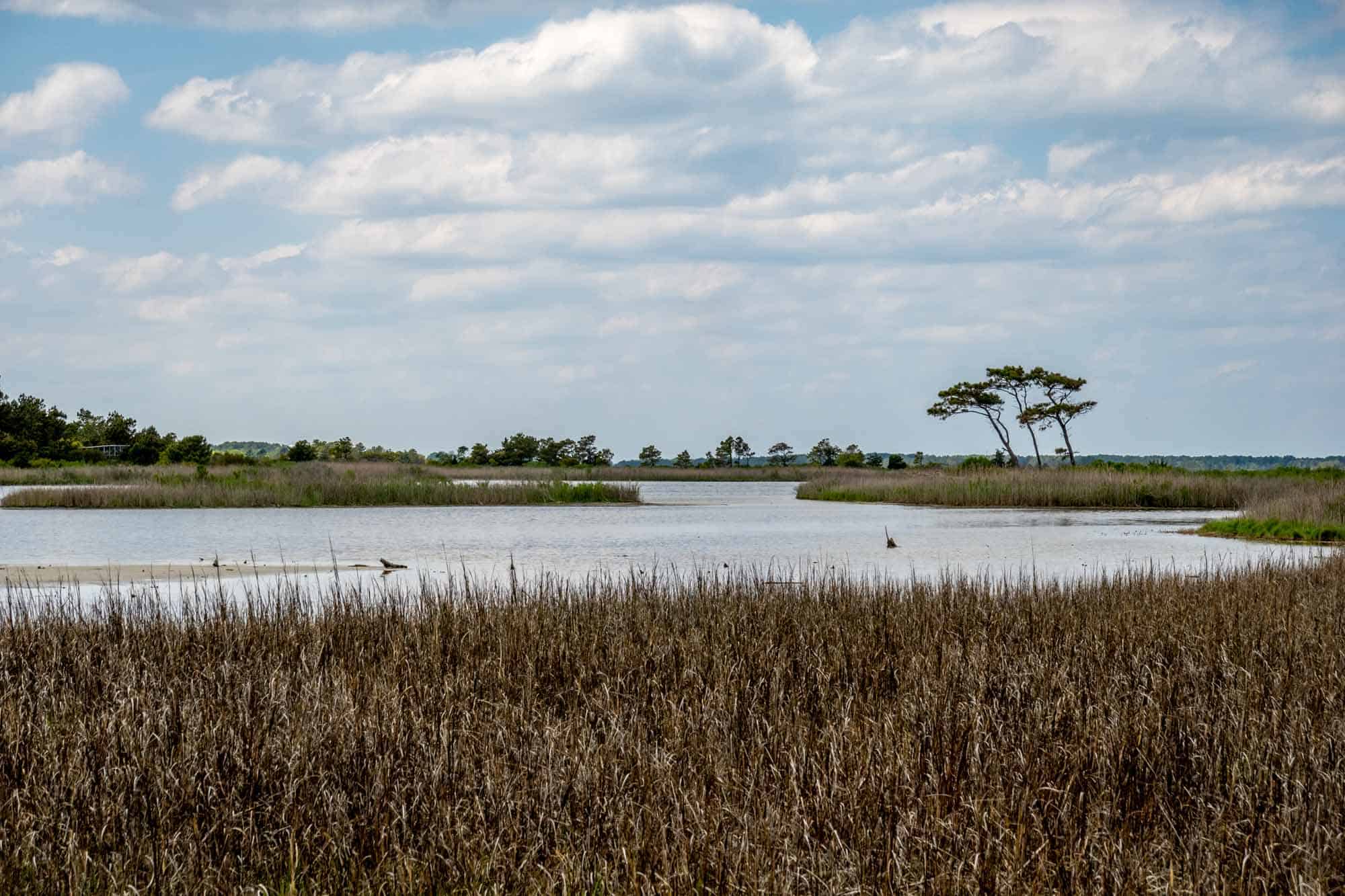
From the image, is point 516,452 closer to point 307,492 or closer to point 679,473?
point 679,473

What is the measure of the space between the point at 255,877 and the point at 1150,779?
3592 mm

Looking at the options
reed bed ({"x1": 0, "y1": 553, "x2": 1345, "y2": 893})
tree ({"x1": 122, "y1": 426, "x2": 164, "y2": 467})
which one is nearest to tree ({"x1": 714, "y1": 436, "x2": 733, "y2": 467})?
tree ({"x1": 122, "y1": 426, "x2": 164, "y2": 467})

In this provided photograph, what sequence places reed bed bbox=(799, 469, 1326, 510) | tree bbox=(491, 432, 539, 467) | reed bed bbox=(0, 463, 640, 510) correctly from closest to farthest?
1. reed bed bbox=(0, 463, 640, 510)
2. reed bed bbox=(799, 469, 1326, 510)
3. tree bbox=(491, 432, 539, 467)

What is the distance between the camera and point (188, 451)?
59.2 meters

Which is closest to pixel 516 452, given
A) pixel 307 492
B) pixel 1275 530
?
pixel 307 492

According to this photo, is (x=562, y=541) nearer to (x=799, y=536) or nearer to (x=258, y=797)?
(x=799, y=536)

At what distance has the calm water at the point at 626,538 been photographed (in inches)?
707

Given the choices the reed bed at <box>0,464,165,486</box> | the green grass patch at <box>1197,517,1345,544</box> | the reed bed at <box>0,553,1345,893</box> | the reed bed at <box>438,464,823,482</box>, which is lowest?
the green grass patch at <box>1197,517,1345,544</box>

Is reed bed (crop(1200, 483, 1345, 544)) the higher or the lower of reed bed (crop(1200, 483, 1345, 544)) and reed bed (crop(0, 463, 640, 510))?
the lower

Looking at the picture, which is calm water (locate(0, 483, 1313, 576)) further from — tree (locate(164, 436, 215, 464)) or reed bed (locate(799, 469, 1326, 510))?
tree (locate(164, 436, 215, 464))

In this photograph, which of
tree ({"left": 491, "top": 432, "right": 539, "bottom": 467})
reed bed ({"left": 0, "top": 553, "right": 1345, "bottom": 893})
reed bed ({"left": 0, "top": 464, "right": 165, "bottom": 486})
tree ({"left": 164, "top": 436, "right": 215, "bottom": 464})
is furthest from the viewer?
tree ({"left": 491, "top": 432, "right": 539, "bottom": 467})

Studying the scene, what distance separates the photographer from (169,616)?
29.5 feet

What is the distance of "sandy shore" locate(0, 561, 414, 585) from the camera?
1489 cm

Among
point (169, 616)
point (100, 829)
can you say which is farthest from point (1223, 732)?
point (169, 616)
